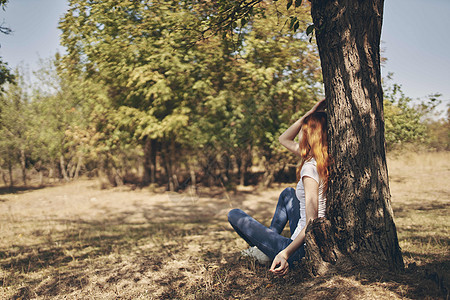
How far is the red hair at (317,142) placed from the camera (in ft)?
9.20

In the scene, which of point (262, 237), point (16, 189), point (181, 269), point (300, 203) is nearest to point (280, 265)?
point (262, 237)

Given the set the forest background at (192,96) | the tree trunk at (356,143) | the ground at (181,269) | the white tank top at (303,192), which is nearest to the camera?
the ground at (181,269)

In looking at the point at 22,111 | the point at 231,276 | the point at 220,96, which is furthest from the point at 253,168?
the point at 231,276

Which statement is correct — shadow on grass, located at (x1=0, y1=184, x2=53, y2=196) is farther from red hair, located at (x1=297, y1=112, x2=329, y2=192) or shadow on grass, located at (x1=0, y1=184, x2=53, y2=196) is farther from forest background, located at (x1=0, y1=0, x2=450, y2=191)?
red hair, located at (x1=297, y1=112, x2=329, y2=192)

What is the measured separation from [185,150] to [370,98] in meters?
14.5

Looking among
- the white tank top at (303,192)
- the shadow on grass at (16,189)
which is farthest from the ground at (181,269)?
the shadow on grass at (16,189)

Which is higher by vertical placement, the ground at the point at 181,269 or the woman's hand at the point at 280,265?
the woman's hand at the point at 280,265

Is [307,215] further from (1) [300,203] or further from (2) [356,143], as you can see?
(2) [356,143]

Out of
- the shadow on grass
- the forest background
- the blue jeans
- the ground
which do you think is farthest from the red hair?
the shadow on grass

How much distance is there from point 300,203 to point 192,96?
32.9 feet

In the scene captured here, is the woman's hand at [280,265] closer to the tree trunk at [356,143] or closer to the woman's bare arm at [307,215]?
the woman's bare arm at [307,215]

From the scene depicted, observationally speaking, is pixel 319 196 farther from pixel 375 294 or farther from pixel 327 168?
pixel 375 294

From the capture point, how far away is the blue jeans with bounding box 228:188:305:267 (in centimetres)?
305

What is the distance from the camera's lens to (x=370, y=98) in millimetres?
2738
